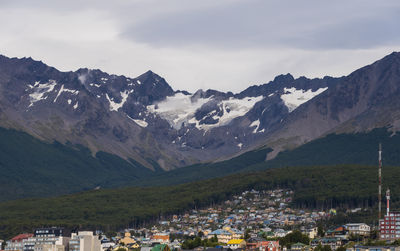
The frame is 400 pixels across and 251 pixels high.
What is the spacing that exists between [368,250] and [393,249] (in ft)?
16.0

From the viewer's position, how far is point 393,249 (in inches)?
7805

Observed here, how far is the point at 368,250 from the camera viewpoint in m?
200
